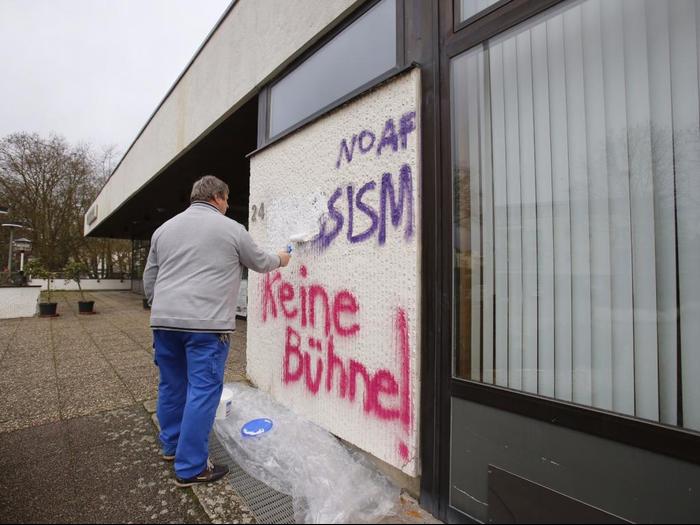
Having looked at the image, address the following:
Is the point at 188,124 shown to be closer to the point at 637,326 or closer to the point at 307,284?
the point at 307,284

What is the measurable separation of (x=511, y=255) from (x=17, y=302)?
1162 cm

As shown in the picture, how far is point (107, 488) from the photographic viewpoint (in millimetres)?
1979

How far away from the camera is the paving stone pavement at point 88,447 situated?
5.95ft

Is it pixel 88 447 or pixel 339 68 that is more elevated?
pixel 339 68

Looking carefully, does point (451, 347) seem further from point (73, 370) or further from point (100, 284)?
point (100, 284)

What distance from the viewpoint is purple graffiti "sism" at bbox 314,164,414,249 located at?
2059 millimetres

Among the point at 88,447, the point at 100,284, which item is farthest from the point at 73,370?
the point at 100,284

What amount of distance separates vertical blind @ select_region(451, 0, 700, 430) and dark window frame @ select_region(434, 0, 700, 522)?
0.19 feet

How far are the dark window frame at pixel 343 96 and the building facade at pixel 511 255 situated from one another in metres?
0.03

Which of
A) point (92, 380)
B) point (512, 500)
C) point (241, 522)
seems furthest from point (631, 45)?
point (92, 380)

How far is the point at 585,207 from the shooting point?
1.64 m

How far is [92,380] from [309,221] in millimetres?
3025

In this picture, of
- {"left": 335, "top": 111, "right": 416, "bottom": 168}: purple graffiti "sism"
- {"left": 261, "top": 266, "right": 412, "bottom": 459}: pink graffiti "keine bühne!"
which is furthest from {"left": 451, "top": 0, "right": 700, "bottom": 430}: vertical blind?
{"left": 261, "top": 266, "right": 412, "bottom": 459}: pink graffiti "keine bühne!"

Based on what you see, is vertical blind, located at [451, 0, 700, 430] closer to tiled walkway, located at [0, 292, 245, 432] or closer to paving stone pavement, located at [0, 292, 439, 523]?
paving stone pavement, located at [0, 292, 439, 523]
